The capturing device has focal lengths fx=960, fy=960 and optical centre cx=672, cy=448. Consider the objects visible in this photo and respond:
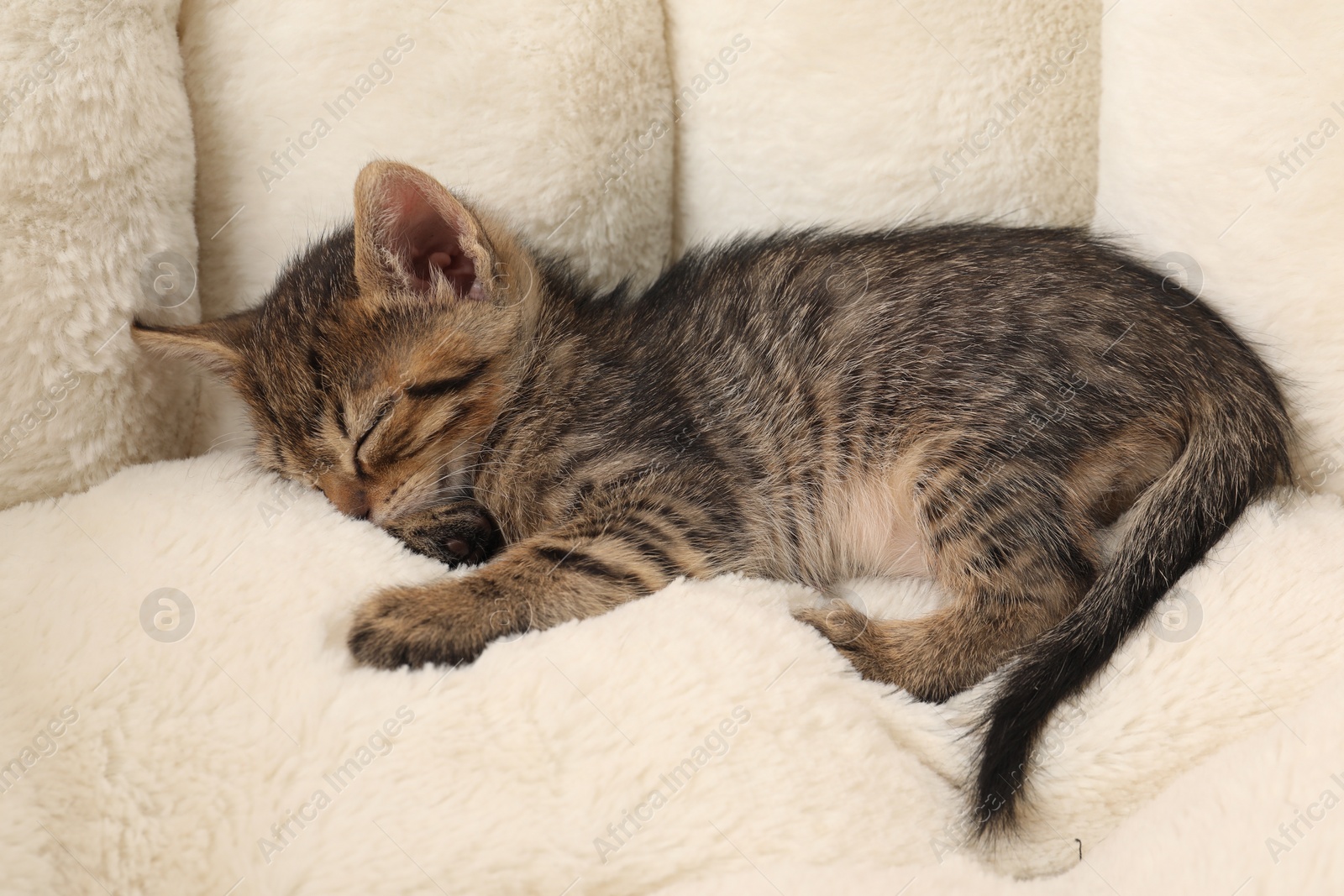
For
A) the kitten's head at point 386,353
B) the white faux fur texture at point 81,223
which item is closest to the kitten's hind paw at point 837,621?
the kitten's head at point 386,353

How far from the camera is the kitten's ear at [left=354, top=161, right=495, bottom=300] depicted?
149cm

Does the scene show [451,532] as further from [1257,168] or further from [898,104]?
[1257,168]

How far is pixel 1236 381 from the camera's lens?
1.54 m

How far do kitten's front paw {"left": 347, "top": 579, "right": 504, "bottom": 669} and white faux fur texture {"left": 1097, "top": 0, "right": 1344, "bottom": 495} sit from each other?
4.40 feet

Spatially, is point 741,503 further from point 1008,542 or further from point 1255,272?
point 1255,272

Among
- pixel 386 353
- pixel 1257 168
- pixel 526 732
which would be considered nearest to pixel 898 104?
pixel 1257 168

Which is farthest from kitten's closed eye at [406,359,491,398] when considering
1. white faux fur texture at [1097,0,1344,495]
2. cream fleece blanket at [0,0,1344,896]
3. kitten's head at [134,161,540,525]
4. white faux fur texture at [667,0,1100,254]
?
white faux fur texture at [1097,0,1344,495]

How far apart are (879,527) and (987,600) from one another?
0.78ft

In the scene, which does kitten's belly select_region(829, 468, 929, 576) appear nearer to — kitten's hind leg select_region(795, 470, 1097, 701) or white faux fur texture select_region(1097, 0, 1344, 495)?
kitten's hind leg select_region(795, 470, 1097, 701)

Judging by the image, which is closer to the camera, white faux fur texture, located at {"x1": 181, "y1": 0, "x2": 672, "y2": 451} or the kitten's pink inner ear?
the kitten's pink inner ear

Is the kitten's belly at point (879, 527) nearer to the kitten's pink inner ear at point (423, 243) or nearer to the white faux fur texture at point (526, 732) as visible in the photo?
the white faux fur texture at point (526, 732)

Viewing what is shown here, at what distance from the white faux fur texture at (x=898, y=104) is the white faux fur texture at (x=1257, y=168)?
0.61 ft

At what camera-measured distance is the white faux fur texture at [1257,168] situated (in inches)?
59.3

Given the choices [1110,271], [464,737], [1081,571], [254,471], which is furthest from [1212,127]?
[254,471]
